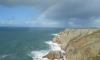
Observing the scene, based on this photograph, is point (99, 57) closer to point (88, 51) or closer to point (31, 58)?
point (88, 51)

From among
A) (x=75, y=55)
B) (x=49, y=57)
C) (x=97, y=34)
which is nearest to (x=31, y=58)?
(x=49, y=57)

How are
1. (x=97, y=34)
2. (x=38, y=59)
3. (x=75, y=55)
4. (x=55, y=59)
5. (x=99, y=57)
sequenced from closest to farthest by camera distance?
(x=99, y=57)
(x=75, y=55)
(x=97, y=34)
(x=55, y=59)
(x=38, y=59)

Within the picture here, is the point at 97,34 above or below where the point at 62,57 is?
above

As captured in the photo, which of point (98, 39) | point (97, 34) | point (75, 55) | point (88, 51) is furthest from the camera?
point (97, 34)

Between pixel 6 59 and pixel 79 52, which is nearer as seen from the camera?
pixel 79 52

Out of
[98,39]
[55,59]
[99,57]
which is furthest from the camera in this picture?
[55,59]

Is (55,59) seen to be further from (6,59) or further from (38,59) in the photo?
(6,59)

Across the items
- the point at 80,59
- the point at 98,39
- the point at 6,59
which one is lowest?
the point at 6,59

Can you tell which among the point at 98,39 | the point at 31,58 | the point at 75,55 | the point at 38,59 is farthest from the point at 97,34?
the point at 31,58

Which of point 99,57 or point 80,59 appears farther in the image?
point 80,59
